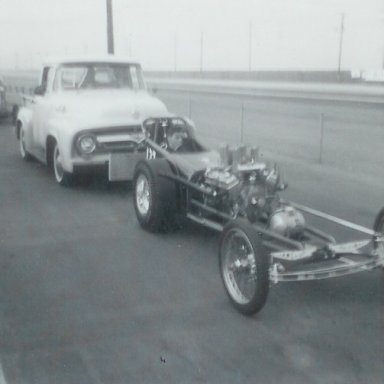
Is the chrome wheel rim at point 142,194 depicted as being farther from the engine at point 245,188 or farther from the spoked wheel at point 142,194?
the engine at point 245,188

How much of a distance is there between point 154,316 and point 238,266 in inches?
31.0

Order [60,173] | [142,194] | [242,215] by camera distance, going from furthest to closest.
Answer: [60,173]
[142,194]
[242,215]

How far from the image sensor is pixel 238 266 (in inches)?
231

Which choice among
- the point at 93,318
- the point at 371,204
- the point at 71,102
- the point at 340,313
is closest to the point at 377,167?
the point at 371,204

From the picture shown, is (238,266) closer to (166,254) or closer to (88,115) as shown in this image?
(166,254)

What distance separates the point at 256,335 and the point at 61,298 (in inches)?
70.0

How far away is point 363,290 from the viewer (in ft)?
20.9

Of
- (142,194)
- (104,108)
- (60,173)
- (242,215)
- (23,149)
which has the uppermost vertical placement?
(104,108)

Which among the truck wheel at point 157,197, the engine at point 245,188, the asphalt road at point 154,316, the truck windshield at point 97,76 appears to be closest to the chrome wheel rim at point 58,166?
the truck windshield at point 97,76

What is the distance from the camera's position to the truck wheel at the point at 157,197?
8078mm

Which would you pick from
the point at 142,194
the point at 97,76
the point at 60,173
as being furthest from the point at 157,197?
the point at 97,76

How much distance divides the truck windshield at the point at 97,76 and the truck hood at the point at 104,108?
215 millimetres

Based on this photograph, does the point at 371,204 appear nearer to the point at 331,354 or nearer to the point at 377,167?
the point at 377,167

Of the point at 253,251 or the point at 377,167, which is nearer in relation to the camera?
the point at 253,251
